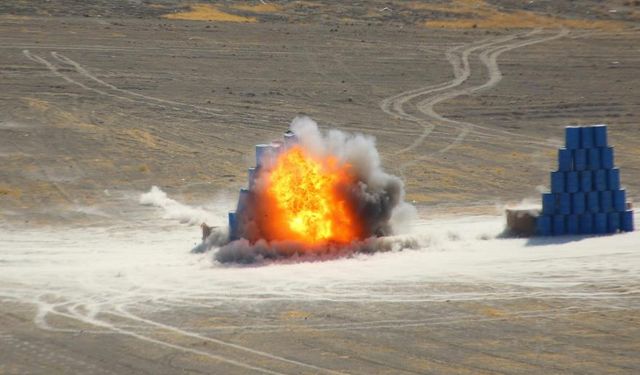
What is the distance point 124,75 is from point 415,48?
13156 mm

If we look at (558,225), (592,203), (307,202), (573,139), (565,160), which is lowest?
(558,225)

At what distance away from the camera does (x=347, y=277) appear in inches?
1029

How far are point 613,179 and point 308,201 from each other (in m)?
6.41

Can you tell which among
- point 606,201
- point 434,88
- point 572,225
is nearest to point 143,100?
point 434,88

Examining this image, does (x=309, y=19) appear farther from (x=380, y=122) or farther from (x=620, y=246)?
(x=620, y=246)

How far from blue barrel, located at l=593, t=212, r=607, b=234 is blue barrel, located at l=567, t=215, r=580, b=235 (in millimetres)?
370

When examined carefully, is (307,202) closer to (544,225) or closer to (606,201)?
(544,225)

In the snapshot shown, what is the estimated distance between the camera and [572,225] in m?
30.2

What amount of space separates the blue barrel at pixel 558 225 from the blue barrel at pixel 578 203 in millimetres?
288

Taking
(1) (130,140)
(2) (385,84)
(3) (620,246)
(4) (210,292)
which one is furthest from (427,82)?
(4) (210,292)

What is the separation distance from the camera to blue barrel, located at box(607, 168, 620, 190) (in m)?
30.6

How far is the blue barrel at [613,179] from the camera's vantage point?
30625 millimetres

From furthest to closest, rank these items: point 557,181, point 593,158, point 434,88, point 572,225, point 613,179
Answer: point 434,88
point 613,179
point 593,158
point 557,181
point 572,225

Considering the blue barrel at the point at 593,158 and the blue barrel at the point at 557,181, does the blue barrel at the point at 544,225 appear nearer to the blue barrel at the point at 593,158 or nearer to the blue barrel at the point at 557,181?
the blue barrel at the point at 557,181
